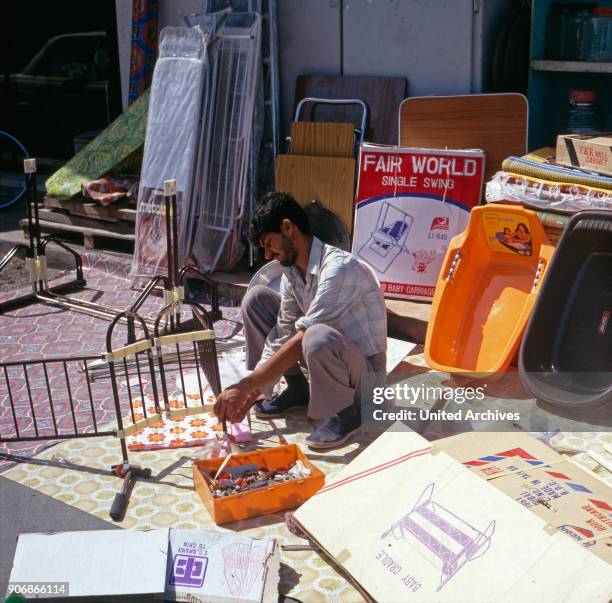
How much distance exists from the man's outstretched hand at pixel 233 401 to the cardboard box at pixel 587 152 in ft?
7.16

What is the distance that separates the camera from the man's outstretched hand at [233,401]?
354 centimetres

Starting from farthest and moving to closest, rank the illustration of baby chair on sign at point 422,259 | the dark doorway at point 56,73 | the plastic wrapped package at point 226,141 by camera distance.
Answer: the dark doorway at point 56,73, the plastic wrapped package at point 226,141, the illustration of baby chair on sign at point 422,259

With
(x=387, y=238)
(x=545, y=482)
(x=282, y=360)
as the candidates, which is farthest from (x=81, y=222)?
(x=545, y=482)

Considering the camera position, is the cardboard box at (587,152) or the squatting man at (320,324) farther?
the cardboard box at (587,152)

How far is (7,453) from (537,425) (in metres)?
2.42

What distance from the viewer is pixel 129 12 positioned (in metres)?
7.05

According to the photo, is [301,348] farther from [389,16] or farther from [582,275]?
[389,16]

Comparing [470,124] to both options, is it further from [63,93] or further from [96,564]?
[63,93]

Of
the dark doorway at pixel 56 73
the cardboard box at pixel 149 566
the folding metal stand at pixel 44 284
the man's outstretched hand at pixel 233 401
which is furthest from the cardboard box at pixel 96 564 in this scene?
the dark doorway at pixel 56 73

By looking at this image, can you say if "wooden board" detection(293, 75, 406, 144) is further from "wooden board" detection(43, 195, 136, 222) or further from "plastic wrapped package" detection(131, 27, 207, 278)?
"wooden board" detection(43, 195, 136, 222)

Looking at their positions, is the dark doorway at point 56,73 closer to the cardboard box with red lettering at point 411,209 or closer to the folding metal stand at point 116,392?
the cardboard box with red lettering at point 411,209

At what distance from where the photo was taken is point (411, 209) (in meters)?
5.19

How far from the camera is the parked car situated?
27.7ft

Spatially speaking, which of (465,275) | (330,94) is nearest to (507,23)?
(330,94)
